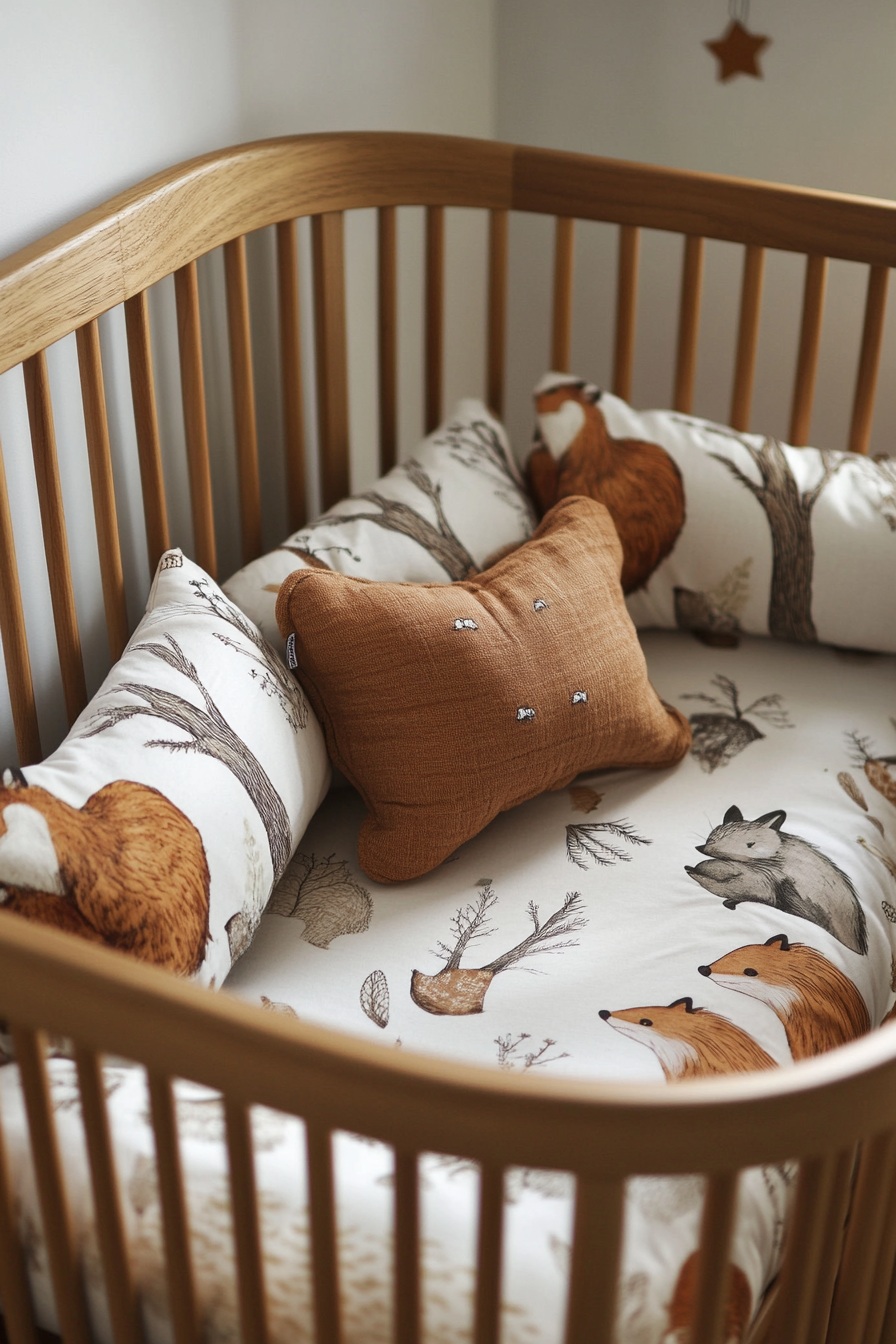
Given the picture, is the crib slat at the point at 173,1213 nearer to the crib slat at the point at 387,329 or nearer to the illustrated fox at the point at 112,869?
the illustrated fox at the point at 112,869

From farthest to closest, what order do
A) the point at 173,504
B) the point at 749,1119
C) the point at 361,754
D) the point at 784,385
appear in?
the point at 784,385, the point at 173,504, the point at 361,754, the point at 749,1119

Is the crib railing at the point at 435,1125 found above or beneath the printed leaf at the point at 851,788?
above

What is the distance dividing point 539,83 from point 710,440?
0.76 metres

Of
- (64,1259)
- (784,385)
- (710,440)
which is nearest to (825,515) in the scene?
(710,440)

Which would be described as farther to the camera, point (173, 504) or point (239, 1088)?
point (173, 504)

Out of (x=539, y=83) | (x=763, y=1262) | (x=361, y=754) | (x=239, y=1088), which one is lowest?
(x=763, y=1262)

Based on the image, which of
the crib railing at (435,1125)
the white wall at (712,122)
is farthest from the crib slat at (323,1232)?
the white wall at (712,122)

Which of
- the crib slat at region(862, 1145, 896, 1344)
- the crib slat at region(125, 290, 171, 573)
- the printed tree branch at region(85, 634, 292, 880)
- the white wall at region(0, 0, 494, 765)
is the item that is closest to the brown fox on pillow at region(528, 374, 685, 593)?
the white wall at region(0, 0, 494, 765)

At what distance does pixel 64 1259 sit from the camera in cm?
70

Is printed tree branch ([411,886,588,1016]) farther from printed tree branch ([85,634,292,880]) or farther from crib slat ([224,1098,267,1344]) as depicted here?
crib slat ([224,1098,267,1344])

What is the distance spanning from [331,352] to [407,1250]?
3.37 ft

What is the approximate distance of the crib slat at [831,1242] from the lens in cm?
62

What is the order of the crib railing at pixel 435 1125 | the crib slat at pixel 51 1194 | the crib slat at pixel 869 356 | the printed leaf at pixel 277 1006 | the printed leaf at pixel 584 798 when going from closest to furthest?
the crib railing at pixel 435 1125, the crib slat at pixel 51 1194, the printed leaf at pixel 277 1006, the printed leaf at pixel 584 798, the crib slat at pixel 869 356

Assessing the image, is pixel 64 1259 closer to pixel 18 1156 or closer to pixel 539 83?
pixel 18 1156
